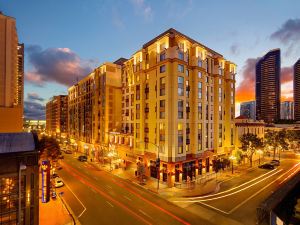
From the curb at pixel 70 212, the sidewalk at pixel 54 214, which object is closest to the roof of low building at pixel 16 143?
the sidewalk at pixel 54 214

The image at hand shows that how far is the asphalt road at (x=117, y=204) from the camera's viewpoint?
20.9m

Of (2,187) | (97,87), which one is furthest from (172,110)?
(97,87)

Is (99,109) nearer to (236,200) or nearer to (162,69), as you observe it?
(162,69)

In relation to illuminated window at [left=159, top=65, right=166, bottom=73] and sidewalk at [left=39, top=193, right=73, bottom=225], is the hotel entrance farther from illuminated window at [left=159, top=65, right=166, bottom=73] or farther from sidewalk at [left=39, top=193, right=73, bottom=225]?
sidewalk at [left=39, top=193, right=73, bottom=225]

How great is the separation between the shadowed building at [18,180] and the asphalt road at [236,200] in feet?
58.2

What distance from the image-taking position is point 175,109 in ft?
114

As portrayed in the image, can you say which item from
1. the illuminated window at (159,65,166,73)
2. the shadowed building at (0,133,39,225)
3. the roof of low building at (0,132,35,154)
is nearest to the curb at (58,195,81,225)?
the shadowed building at (0,133,39,225)

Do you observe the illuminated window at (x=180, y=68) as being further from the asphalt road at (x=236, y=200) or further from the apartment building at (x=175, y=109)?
the asphalt road at (x=236, y=200)

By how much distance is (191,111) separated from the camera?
3878cm

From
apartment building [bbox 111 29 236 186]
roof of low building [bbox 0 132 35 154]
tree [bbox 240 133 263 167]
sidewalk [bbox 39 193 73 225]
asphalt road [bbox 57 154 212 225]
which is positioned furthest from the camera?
tree [bbox 240 133 263 167]

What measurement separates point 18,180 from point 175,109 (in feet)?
84.5

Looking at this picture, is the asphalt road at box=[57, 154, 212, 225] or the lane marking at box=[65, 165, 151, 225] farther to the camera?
the lane marking at box=[65, 165, 151, 225]

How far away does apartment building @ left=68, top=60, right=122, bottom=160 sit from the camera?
55.8m

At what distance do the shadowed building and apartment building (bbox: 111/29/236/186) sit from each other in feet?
65.5
